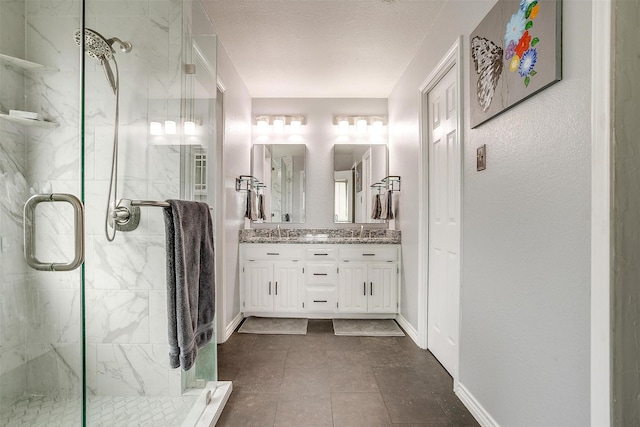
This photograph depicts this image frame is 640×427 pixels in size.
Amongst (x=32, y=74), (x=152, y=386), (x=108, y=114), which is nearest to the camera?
(x=32, y=74)

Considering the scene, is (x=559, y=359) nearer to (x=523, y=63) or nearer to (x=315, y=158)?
(x=523, y=63)

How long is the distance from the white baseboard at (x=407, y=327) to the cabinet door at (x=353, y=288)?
36 cm

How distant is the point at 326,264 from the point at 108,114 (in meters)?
2.34

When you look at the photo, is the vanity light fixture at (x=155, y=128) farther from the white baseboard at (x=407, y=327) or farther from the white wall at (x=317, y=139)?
the white baseboard at (x=407, y=327)

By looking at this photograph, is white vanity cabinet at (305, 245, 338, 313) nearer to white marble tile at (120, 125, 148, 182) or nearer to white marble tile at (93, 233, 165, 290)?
white marble tile at (93, 233, 165, 290)

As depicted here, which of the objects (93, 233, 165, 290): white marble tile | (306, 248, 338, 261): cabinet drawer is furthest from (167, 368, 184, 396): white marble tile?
(306, 248, 338, 261): cabinet drawer

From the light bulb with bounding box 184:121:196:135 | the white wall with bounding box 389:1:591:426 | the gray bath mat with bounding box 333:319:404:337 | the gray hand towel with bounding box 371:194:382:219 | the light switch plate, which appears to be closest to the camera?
the white wall with bounding box 389:1:591:426

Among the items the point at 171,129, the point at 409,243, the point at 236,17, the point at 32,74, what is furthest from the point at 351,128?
the point at 32,74

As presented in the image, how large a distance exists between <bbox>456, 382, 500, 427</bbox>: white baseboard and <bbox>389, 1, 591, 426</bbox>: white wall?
0.02 meters

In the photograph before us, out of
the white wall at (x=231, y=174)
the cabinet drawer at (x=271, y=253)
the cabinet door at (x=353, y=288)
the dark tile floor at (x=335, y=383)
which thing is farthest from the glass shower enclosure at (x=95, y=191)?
the cabinet door at (x=353, y=288)

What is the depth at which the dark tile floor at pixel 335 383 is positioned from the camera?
5.63ft

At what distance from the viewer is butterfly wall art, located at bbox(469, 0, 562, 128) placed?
114 cm

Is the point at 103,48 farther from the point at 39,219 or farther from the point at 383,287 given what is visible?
the point at 383,287

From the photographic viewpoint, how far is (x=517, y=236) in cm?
137
